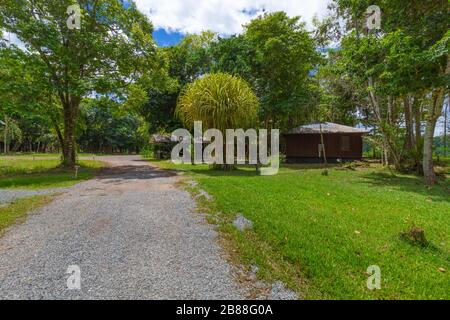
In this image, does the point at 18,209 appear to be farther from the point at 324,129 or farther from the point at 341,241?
the point at 324,129

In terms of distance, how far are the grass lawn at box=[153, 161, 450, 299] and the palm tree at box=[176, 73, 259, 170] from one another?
22.2 ft

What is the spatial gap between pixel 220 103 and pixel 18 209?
9.82m

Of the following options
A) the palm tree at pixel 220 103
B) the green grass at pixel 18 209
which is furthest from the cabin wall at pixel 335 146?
the green grass at pixel 18 209

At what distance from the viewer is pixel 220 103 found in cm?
1366

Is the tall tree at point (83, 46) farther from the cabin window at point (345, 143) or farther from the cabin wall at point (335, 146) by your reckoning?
the cabin window at point (345, 143)

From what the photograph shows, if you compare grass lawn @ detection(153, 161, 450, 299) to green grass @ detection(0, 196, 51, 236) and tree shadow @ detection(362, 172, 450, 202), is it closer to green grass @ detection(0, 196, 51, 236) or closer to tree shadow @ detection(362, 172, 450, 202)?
tree shadow @ detection(362, 172, 450, 202)

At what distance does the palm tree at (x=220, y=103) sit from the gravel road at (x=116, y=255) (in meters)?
8.15

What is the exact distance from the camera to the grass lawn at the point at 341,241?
9.70 ft

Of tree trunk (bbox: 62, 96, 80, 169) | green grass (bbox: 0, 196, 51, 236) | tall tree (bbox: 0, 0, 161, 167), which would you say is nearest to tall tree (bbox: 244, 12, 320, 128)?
tall tree (bbox: 0, 0, 161, 167)

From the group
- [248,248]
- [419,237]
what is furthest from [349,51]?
[248,248]

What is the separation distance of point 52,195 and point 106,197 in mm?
1824

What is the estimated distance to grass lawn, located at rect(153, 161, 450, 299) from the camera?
2.96m
